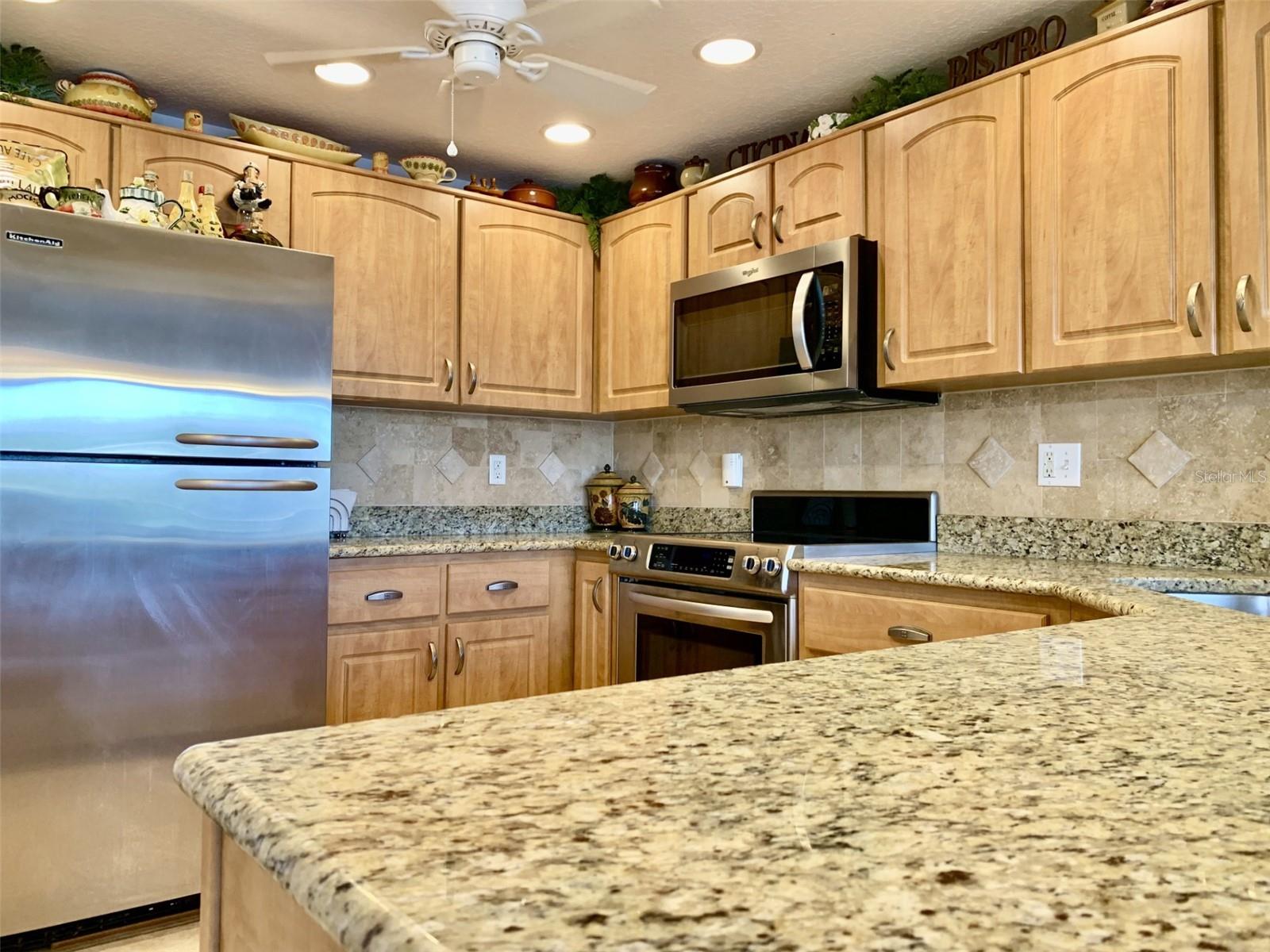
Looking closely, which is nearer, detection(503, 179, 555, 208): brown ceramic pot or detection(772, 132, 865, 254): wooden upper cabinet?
detection(772, 132, 865, 254): wooden upper cabinet

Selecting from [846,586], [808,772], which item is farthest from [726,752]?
[846,586]

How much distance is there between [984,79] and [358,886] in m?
2.50

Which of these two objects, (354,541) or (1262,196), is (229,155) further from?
(1262,196)

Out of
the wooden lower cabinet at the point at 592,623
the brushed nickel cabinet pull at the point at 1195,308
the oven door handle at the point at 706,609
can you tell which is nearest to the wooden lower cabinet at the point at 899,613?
the oven door handle at the point at 706,609

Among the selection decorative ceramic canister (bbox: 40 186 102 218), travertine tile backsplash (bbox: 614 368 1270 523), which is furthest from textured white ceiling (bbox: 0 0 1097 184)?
travertine tile backsplash (bbox: 614 368 1270 523)

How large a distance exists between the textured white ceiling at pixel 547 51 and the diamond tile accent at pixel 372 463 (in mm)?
1116

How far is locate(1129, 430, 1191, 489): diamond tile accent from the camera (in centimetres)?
223

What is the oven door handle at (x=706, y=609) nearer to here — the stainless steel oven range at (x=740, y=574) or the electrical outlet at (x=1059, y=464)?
the stainless steel oven range at (x=740, y=574)

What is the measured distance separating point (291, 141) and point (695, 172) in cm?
137

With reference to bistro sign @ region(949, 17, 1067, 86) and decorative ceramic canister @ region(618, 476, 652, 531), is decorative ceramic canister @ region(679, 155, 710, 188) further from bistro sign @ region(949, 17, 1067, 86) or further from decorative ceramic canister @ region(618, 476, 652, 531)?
decorative ceramic canister @ region(618, 476, 652, 531)

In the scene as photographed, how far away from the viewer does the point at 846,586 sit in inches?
91.7

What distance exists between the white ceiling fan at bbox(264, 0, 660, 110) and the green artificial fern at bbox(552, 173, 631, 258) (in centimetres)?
119

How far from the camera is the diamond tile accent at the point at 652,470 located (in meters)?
3.73

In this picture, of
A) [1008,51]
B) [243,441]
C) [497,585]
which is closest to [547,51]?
[1008,51]
